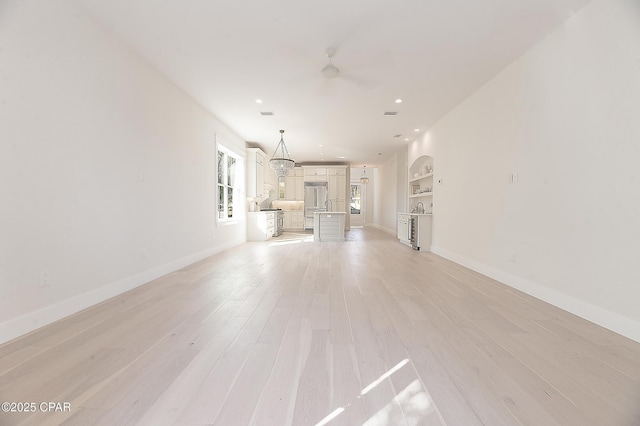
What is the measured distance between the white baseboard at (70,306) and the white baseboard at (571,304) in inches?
177

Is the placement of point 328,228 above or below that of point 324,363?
above

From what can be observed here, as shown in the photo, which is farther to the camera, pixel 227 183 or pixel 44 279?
pixel 227 183

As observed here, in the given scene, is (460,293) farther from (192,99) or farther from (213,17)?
(192,99)

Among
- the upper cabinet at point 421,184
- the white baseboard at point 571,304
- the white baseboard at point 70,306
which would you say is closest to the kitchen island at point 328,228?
the upper cabinet at point 421,184

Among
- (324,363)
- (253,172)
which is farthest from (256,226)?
(324,363)

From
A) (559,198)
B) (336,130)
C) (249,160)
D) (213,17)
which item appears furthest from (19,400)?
(249,160)

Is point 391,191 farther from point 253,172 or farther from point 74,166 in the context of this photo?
point 74,166

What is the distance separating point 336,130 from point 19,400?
6.05 m

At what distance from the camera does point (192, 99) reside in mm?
4457

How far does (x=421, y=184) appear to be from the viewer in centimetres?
705

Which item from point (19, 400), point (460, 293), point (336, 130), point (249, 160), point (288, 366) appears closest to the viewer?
point (19, 400)

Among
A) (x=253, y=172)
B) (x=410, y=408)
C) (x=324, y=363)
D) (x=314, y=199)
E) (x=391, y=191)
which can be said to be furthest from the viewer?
(x=314, y=199)

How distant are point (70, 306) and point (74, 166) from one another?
4.12 feet

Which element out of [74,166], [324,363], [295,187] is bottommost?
[324,363]
